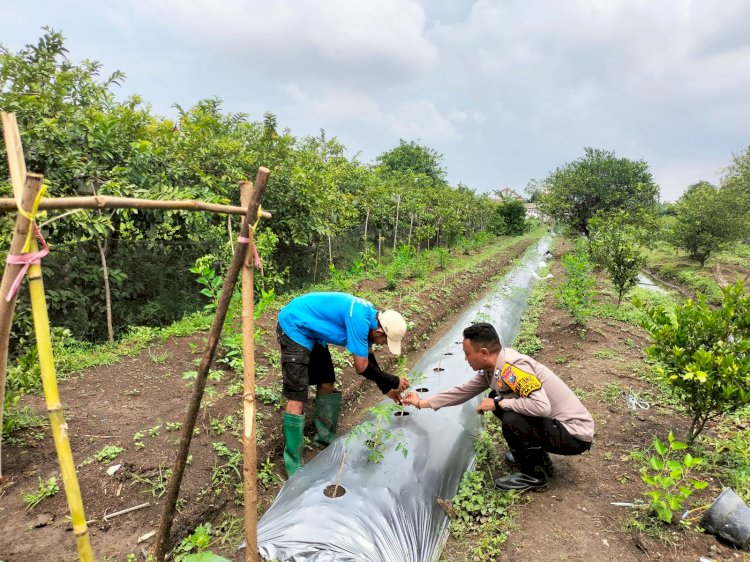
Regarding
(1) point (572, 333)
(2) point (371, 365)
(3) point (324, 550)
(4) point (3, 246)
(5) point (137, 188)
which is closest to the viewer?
(3) point (324, 550)

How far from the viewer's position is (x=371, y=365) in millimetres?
3400

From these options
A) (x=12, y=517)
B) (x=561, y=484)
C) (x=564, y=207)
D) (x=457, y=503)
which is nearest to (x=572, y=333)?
(x=561, y=484)

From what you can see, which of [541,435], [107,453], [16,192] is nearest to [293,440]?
[107,453]

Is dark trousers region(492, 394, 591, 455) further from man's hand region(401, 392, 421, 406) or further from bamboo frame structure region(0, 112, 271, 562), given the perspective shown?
bamboo frame structure region(0, 112, 271, 562)

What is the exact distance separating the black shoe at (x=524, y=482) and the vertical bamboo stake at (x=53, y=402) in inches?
100

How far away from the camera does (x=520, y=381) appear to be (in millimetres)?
2898

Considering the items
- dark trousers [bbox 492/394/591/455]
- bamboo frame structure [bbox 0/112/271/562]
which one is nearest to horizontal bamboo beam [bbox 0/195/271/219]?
bamboo frame structure [bbox 0/112/271/562]

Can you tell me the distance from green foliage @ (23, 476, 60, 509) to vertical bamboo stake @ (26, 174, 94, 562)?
4.56ft

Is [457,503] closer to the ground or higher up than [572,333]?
closer to the ground

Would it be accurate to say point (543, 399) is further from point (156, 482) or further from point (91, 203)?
point (91, 203)

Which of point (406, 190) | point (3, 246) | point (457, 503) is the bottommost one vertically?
point (457, 503)

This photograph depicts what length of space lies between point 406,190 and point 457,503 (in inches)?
495

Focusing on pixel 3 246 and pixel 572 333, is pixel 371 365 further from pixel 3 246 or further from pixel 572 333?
pixel 572 333

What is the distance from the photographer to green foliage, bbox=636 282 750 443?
282 centimetres
